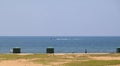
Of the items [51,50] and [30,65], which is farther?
[51,50]

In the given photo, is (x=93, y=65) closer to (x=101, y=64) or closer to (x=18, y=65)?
(x=101, y=64)

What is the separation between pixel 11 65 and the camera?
120 feet

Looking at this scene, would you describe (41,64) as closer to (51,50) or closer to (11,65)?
(11,65)

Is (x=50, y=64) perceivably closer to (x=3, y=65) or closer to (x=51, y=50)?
(x=3, y=65)

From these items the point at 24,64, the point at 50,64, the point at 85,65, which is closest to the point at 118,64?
the point at 85,65

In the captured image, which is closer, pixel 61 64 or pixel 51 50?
pixel 61 64

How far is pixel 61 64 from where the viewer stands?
122 feet

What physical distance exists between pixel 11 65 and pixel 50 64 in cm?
380

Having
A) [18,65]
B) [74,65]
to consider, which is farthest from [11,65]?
[74,65]

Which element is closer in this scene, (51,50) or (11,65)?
(11,65)

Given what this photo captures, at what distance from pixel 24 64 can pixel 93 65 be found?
6.77m

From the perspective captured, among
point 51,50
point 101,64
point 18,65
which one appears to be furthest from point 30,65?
point 51,50

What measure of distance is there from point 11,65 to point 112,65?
382 inches

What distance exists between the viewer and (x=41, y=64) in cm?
3712
